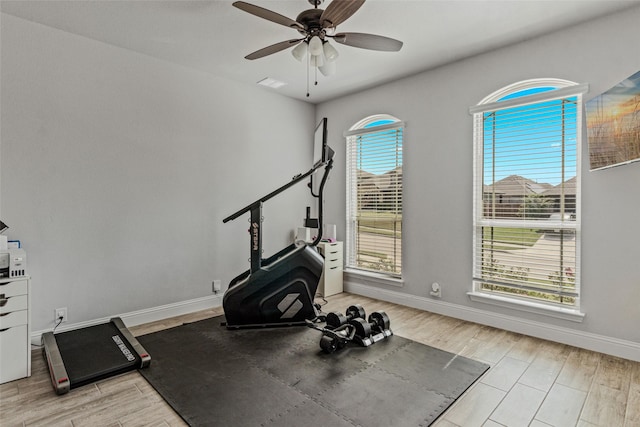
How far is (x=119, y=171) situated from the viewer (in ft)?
11.2

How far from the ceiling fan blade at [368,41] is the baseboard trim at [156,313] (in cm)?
314

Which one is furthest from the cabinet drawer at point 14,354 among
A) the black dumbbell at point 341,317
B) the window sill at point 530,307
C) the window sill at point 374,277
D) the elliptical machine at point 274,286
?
the window sill at point 530,307

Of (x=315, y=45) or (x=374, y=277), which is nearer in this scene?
(x=315, y=45)

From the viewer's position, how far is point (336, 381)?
240 centimetres

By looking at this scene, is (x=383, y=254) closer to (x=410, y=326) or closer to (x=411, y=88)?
(x=410, y=326)

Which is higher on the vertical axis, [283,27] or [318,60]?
[283,27]

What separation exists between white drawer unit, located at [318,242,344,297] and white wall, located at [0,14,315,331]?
109 centimetres

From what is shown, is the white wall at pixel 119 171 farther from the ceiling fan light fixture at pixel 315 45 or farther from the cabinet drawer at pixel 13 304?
the ceiling fan light fixture at pixel 315 45

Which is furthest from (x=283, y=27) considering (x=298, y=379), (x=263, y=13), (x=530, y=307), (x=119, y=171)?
(x=530, y=307)

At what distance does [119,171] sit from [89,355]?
172 cm

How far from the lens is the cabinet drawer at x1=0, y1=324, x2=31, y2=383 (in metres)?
2.35

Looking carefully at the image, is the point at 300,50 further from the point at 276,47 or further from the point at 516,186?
the point at 516,186

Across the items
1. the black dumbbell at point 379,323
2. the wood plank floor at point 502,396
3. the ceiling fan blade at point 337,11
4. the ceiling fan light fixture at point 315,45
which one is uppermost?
the ceiling fan blade at point 337,11

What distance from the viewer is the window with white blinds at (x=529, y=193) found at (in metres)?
3.09
